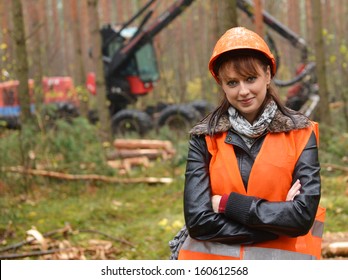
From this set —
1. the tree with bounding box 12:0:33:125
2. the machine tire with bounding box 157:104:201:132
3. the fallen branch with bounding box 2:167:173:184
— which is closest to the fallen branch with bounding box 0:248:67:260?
the fallen branch with bounding box 2:167:173:184

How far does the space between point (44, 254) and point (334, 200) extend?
381 cm

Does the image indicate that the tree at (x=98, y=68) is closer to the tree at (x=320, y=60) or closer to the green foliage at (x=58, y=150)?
the green foliage at (x=58, y=150)

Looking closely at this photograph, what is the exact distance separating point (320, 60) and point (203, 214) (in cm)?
1029

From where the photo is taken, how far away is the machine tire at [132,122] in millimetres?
16531

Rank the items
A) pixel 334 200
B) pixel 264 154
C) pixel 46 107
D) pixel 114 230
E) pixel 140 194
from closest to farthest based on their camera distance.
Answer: pixel 264 154 < pixel 114 230 < pixel 334 200 < pixel 140 194 < pixel 46 107

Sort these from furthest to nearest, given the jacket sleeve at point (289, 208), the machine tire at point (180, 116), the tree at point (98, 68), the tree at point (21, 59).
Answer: the machine tire at point (180, 116)
the tree at point (98, 68)
the tree at point (21, 59)
the jacket sleeve at point (289, 208)

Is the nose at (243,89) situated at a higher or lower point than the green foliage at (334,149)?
higher

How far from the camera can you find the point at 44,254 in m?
5.84

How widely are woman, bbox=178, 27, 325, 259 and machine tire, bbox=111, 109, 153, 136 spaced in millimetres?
13863

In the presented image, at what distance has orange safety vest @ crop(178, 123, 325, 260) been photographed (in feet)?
7.95

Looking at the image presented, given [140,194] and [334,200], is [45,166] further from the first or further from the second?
[334,200]


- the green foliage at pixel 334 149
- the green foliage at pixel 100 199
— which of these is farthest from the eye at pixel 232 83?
the green foliage at pixel 334 149
